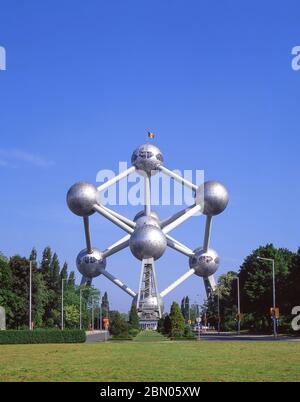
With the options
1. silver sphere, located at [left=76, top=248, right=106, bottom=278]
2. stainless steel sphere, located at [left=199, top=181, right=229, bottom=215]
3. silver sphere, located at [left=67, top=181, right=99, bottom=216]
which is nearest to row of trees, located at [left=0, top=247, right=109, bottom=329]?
silver sphere, located at [left=76, top=248, right=106, bottom=278]

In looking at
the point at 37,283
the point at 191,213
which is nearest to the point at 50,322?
the point at 37,283

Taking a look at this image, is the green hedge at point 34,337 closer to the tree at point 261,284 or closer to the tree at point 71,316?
the tree at point 261,284

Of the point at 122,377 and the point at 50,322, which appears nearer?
the point at 122,377

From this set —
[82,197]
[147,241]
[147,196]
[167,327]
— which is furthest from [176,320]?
[147,196]

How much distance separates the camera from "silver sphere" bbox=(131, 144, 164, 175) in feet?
318

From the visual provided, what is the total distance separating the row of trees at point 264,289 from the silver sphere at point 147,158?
1848 centimetres

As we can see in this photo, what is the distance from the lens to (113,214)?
9706 cm

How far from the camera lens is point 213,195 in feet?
306

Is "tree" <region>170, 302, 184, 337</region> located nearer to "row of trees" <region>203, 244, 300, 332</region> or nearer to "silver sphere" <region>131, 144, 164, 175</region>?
"row of trees" <region>203, 244, 300, 332</region>

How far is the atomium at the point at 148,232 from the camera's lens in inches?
3563
